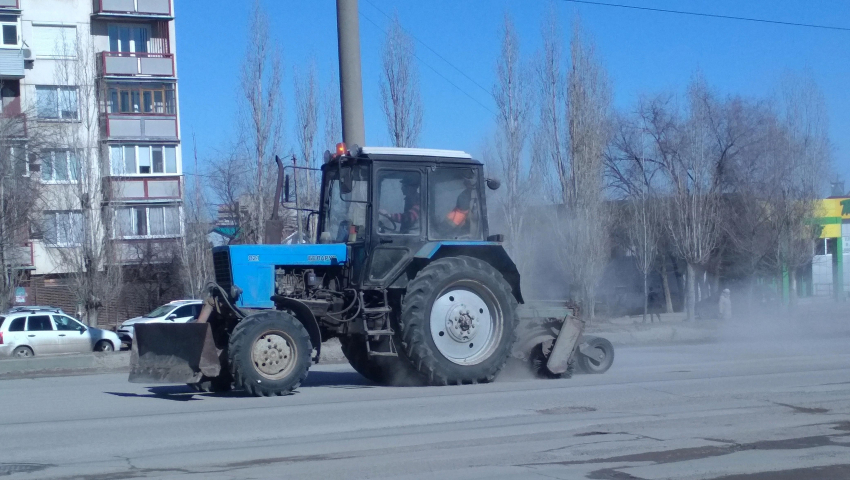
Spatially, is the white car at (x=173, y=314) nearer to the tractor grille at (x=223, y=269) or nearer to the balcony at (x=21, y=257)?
the balcony at (x=21, y=257)

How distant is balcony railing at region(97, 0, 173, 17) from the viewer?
38.1m

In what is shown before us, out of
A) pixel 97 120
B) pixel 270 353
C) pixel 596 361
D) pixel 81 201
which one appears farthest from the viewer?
pixel 97 120

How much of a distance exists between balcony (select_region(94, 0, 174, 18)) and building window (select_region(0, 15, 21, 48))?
3284mm

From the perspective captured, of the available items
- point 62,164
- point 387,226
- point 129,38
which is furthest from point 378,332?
point 129,38

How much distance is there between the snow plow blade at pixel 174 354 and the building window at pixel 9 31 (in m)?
31.0

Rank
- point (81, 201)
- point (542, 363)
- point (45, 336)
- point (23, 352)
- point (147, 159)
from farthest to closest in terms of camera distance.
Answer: point (147, 159) → point (81, 201) → point (45, 336) → point (23, 352) → point (542, 363)

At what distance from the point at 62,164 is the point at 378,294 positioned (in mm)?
25364

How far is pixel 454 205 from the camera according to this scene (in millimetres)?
11734

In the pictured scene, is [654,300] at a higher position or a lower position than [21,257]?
lower

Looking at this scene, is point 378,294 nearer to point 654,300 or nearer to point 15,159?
point 15,159

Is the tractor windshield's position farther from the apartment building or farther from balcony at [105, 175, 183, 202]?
balcony at [105, 175, 183, 202]

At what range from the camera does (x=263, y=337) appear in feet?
33.3

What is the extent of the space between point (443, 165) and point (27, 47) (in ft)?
103

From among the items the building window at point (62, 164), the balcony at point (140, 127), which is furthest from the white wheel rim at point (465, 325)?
the balcony at point (140, 127)
